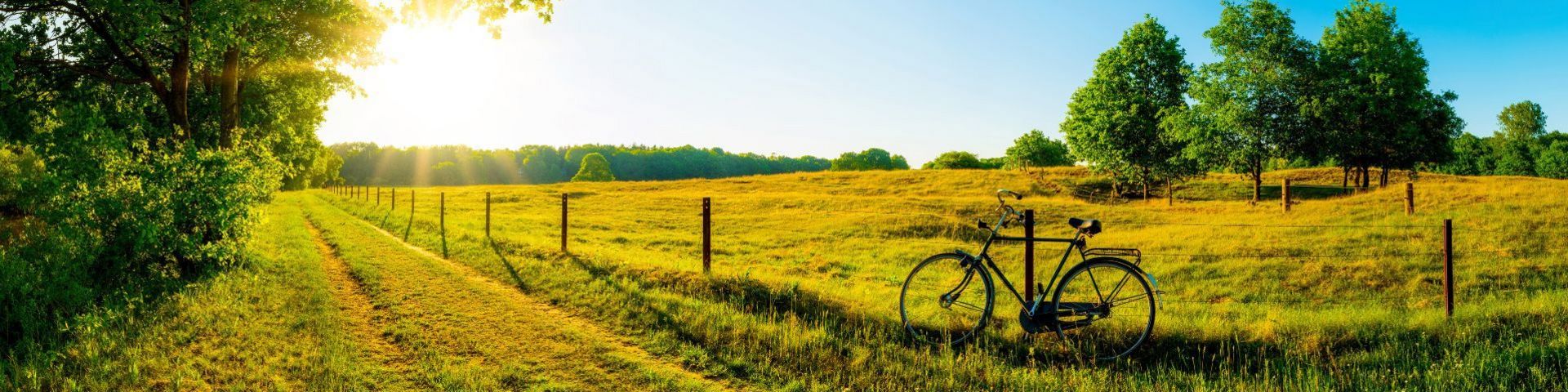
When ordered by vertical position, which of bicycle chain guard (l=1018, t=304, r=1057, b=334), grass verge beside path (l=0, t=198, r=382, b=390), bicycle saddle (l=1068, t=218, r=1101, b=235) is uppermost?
bicycle saddle (l=1068, t=218, r=1101, b=235)

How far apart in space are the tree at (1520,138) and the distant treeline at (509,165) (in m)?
128

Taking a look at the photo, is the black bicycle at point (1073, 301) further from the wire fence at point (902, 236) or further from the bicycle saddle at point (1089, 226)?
the wire fence at point (902, 236)

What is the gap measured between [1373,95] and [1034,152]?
2231 inches

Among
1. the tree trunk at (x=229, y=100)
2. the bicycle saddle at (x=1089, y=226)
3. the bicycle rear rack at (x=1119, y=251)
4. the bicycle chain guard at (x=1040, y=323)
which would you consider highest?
the tree trunk at (x=229, y=100)

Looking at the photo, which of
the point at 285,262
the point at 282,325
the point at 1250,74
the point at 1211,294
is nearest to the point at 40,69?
the point at 285,262

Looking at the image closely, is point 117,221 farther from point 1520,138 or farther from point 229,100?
point 1520,138

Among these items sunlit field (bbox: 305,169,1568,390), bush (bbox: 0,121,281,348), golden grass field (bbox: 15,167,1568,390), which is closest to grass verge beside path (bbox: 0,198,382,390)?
golden grass field (bbox: 15,167,1568,390)

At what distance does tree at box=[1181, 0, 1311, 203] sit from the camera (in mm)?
32594

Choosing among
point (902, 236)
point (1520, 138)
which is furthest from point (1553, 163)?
point (902, 236)

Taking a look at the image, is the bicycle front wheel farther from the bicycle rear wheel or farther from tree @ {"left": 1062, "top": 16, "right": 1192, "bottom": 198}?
tree @ {"left": 1062, "top": 16, "right": 1192, "bottom": 198}

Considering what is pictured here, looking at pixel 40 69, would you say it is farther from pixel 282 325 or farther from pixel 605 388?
pixel 605 388

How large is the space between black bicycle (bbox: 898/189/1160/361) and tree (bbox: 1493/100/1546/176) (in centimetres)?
Result: 11246

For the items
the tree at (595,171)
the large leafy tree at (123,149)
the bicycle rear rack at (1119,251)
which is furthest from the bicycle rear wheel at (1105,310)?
the tree at (595,171)

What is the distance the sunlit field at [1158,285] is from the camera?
19.0 ft
